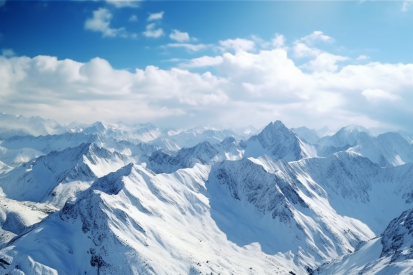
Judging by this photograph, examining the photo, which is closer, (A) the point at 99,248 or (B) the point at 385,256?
(B) the point at 385,256

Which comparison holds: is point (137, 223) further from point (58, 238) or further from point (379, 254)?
point (379, 254)

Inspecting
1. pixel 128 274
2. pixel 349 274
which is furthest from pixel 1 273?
pixel 349 274

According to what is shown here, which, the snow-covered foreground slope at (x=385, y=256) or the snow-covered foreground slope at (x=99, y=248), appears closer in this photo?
the snow-covered foreground slope at (x=385, y=256)

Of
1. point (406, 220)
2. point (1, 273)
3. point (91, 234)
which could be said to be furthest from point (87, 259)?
point (406, 220)

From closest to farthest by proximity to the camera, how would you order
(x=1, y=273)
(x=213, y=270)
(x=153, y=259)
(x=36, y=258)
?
(x=1, y=273) → (x=36, y=258) → (x=153, y=259) → (x=213, y=270)

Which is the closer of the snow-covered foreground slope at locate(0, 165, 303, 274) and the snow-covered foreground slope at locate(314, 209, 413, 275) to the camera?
the snow-covered foreground slope at locate(314, 209, 413, 275)

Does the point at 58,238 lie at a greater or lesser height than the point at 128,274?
greater

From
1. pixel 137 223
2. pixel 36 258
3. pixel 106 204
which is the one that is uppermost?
pixel 106 204

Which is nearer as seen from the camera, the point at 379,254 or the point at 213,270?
the point at 379,254

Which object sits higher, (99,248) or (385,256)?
(385,256)

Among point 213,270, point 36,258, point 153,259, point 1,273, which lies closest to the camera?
point 1,273
